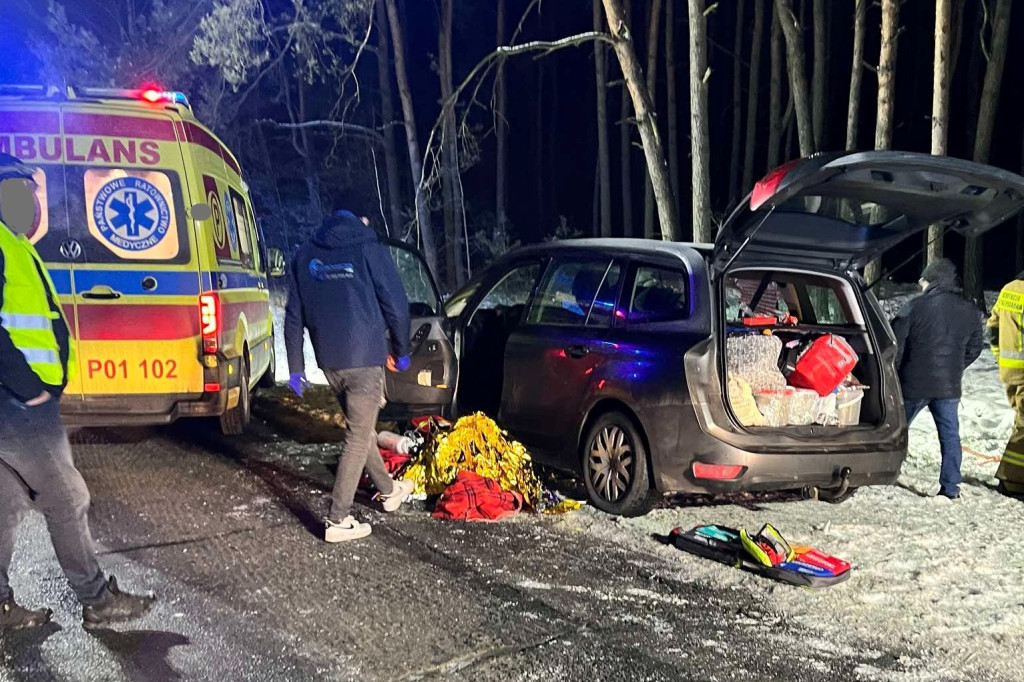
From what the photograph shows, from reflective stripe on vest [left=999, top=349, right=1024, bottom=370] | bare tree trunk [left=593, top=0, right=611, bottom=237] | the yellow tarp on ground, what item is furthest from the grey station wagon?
bare tree trunk [left=593, top=0, right=611, bottom=237]

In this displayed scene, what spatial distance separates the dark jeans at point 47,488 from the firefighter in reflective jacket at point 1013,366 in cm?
581

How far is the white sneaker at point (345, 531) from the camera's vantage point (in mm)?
4785

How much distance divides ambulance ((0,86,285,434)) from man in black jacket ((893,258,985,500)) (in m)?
5.01

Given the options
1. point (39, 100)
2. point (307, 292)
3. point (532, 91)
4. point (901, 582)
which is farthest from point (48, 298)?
point (532, 91)

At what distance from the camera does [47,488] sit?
137 inches

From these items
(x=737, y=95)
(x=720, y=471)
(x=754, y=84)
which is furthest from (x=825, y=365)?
(x=737, y=95)

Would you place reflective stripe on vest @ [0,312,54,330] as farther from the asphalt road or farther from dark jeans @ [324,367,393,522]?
dark jeans @ [324,367,393,522]

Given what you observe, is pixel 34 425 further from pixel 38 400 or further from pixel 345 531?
pixel 345 531

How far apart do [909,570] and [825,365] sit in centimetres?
135

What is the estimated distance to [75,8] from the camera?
1853 centimetres

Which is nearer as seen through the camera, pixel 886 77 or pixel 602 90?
pixel 886 77

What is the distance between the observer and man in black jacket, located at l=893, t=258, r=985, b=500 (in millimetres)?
6074

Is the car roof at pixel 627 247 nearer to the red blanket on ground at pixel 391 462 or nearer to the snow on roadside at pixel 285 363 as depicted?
the red blanket on ground at pixel 391 462

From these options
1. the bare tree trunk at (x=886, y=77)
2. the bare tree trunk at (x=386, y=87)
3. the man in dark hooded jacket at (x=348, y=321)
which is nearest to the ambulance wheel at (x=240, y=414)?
the man in dark hooded jacket at (x=348, y=321)
